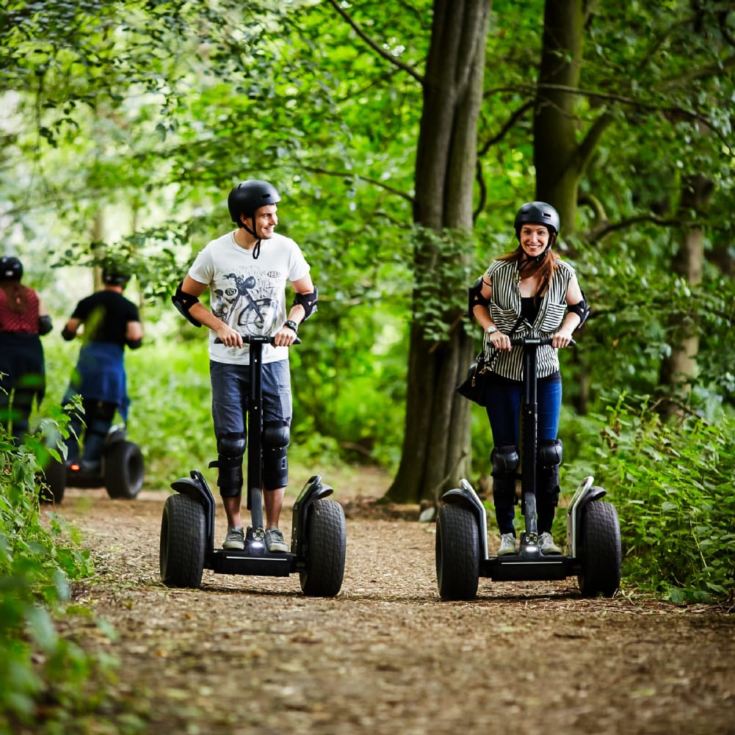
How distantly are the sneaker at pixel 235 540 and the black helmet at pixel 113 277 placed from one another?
479cm

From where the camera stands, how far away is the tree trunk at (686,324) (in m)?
10.2

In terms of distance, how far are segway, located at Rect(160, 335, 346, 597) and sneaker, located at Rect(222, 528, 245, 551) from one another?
24 millimetres

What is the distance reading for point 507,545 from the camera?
558cm

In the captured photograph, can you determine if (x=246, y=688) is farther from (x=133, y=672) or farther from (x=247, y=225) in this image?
(x=247, y=225)

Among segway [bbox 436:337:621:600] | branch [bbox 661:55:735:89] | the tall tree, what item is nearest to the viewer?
segway [bbox 436:337:621:600]

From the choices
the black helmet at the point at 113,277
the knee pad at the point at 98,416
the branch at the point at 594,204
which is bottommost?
the knee pad at the point at 98,416

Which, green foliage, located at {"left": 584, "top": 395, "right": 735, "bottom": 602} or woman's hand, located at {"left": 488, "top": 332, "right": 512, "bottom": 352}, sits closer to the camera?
woman's hand, located at {"left": 488, "top": 332, "right": 512, "bottom": 352}

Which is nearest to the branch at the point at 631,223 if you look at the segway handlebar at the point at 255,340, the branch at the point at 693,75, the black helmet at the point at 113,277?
the branch at the point at 693,75

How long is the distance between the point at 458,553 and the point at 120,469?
6.06 metres

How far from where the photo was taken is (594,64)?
1135cm

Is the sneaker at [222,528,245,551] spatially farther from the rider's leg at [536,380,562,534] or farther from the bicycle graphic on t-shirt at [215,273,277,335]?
the rider's leg at [536,380,562,534]

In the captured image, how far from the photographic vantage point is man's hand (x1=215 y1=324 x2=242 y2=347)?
5.34 metres

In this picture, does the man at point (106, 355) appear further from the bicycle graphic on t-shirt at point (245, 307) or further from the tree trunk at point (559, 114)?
the bicycle graphic on t-shirt at point (245, 307)

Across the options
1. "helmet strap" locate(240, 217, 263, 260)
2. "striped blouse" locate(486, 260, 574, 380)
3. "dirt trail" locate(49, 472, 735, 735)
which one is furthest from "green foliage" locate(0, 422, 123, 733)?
"striped blouse" locate(486, 260, 574, 380)
